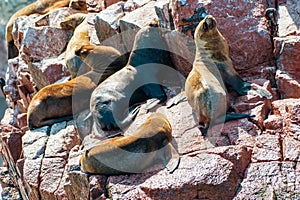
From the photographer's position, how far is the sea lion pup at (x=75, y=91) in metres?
7.97

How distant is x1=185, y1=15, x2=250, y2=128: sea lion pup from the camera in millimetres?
5922

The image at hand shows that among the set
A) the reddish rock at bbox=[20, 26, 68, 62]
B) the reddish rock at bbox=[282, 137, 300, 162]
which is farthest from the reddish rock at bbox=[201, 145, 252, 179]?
the reddish rock at bbox=[20, 26, 68, 62]

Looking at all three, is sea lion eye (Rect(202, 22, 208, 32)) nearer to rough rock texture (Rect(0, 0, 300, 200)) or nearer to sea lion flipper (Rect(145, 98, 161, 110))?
rough rock texture (Rect(0, 0, 300, 200))

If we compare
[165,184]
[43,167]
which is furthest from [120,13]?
[165,184]

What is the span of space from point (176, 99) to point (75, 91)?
1.86 meters

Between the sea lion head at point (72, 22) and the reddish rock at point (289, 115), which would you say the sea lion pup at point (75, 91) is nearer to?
the sea lion head at point (72, 22)

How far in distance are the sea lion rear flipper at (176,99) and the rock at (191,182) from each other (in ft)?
4.50

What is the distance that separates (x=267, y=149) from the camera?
5434mm

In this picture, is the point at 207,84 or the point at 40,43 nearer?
the point at 207,84

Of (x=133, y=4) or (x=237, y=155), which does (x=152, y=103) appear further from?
(x=133, y=4)

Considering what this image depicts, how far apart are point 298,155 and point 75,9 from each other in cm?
706

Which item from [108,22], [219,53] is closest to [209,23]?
[219,53]

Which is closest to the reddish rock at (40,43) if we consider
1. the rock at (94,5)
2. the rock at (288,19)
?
the rock at (94,5)

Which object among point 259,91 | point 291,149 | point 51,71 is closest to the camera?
point 291,149
